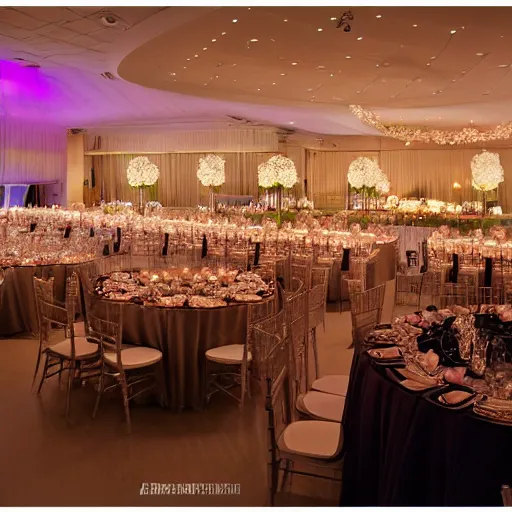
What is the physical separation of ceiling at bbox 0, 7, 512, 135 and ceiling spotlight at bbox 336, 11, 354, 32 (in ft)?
0.19

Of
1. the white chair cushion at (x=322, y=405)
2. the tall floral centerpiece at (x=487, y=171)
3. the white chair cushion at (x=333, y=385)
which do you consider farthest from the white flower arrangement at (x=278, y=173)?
the white chair cushion at (x=322, y=405)

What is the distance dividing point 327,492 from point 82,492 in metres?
1.28

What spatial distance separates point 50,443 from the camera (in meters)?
3.97

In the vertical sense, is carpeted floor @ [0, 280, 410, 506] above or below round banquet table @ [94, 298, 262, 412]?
below

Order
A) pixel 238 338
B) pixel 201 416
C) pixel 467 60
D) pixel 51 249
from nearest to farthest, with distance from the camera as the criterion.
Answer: pixel 201 416, pixel 238 338, pixel 51 249, pixel 467 60

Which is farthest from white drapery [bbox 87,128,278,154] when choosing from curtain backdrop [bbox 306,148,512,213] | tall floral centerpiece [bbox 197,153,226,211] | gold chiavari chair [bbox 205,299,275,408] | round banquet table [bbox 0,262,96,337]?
gold chiavari chair [bbox 205,299,275,408]

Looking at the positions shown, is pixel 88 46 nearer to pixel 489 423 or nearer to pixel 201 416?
pixel 201 416

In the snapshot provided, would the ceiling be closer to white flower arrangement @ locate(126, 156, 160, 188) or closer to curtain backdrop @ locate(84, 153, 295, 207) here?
white flower arrangement @ locate(126, 156, 160, 188)

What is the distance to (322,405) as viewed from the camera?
3.47 m

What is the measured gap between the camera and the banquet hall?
282 centimetres

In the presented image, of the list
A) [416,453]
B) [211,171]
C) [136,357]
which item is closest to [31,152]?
[211,171]

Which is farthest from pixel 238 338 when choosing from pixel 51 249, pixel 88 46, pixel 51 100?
pixel 51 100

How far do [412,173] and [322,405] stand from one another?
18.4 metres

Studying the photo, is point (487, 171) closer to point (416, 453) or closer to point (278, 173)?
point (278, 173)
